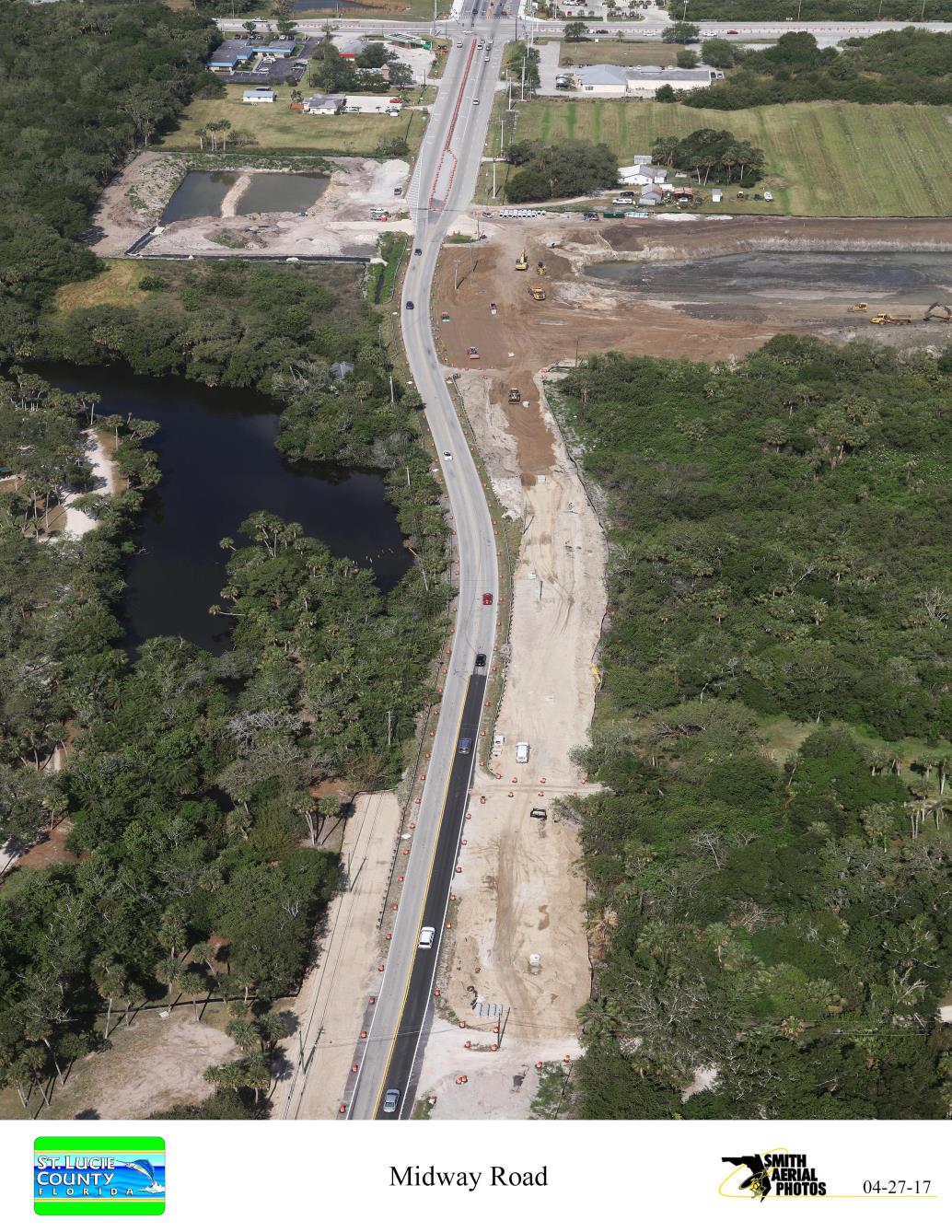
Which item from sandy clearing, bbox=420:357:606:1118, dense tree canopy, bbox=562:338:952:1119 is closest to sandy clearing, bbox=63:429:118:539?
sandy clearing, bbox=420:357:606:1118

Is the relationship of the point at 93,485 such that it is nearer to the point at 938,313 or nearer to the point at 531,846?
the point at 531,846

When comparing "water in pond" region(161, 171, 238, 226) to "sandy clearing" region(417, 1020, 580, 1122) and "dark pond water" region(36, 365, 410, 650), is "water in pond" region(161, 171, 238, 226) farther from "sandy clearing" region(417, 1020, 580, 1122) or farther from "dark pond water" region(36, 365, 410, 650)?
"sandy clearing" region(417, 1020, 580, 1122)

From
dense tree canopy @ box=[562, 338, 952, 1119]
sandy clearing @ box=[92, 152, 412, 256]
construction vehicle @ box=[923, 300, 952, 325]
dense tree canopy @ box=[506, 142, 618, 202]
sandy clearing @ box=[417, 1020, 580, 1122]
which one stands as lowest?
sandy clearing @ box=[417, 1020, 580, 1122]

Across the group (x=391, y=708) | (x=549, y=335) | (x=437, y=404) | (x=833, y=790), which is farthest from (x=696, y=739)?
(x=549, y=335)

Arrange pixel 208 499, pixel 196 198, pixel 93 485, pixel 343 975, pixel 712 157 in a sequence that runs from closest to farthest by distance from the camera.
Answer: pixel 343 975
pixel 93 485
pixel 208 499
pixel 196 198
pixel 712 157

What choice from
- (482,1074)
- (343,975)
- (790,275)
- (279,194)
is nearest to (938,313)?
(790,275)
